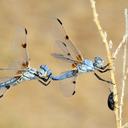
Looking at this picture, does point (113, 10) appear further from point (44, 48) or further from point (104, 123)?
point (104, 123)

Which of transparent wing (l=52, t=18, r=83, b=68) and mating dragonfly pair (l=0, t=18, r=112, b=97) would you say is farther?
transparent wing (l=52, t=18, r=83, b=68)

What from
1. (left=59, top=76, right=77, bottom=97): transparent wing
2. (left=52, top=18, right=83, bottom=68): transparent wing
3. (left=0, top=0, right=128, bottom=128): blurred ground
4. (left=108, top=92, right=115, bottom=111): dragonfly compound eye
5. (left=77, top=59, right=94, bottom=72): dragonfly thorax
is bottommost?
(left=108, top=92, right=115, bottom=111): dragonfly compound eye

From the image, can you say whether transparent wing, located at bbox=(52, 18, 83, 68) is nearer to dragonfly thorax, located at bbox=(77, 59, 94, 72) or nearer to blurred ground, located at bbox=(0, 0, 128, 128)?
dragonfly thorax, located at bbox=(77, 59, 94, 72)

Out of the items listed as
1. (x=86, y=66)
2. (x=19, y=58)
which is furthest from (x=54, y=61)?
(x=86, y=66)

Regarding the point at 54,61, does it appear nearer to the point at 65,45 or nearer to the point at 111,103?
the point at 65,45

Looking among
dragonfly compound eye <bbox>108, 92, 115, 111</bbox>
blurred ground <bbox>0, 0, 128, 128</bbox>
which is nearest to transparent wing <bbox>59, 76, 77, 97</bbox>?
dragonfly compound eye <bbox>108, 92, 115, 111</bbox>

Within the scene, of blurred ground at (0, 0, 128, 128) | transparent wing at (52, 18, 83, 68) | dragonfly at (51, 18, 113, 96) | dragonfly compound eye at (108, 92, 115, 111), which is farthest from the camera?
blurred ground at (0, 0, 128, 128)

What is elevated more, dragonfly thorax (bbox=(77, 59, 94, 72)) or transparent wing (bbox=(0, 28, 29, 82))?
transparent wing (bbox=(0, 28, 29, 82))

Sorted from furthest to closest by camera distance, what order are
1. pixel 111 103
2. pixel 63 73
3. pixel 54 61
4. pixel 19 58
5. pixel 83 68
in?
1. pixel 54 61
2. pixel 19 58
3. pixel 63 73
4. pixel 83 68
5. pixel 111 103

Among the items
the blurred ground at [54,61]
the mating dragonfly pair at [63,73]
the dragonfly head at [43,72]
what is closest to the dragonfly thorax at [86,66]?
the mating dragonfly pair at [63,73]
